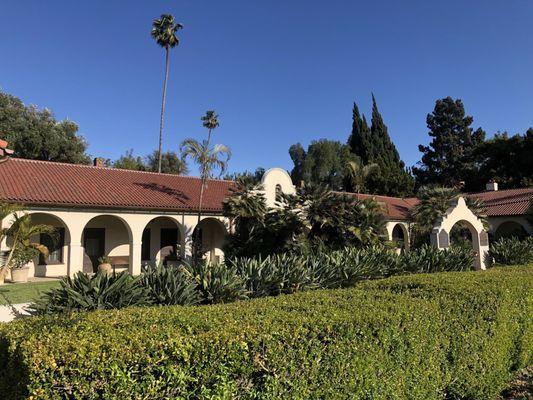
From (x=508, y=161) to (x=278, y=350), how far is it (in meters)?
48.2

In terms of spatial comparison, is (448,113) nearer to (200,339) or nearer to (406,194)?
(406,194)

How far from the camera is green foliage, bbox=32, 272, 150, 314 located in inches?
229

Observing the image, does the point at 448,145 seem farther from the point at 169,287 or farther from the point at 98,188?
the point at 169,287

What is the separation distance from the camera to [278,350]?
3.51 meters

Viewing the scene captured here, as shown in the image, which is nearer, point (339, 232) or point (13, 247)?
point (13, 247)

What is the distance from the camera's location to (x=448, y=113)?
183 ft

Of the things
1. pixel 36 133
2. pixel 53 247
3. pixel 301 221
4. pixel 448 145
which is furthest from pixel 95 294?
pixel 448 145

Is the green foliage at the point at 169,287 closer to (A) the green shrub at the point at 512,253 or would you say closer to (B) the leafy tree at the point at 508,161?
(A) the green shrub at the point at 512,253

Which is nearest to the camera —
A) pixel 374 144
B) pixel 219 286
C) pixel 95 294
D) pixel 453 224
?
pixel 95 294

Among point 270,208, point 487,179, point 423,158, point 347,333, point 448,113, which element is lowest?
point 347,333

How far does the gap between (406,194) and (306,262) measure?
36902 millimetres

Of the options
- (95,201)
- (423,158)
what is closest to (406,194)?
(423,158)

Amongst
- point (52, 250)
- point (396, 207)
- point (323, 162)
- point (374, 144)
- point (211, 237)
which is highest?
point (374, 144)

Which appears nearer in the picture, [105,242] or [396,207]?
[105,242]
